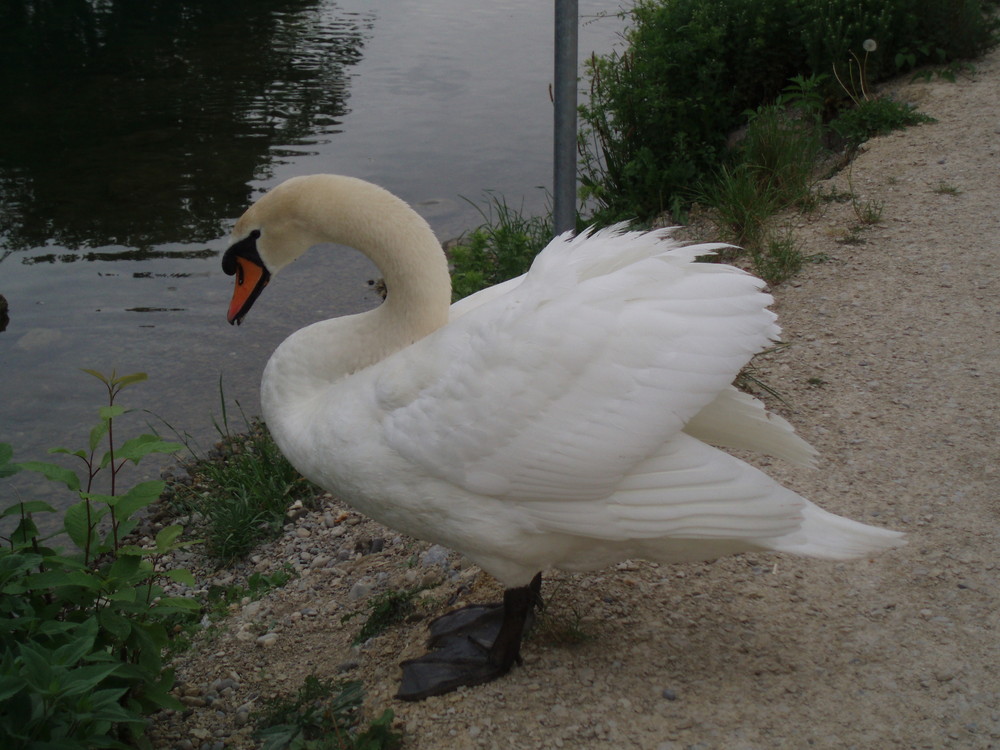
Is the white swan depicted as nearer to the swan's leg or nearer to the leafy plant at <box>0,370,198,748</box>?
the swan's leg

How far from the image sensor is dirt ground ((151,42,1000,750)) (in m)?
2.63

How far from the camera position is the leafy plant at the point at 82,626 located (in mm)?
2092

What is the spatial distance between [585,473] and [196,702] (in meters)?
Answer: 1.62

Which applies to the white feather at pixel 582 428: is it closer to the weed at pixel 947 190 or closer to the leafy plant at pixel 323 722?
the leafy plant at pixel 323 722

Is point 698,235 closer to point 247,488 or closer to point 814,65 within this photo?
point 814,65

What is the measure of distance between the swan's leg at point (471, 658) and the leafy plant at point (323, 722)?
0.55 feet

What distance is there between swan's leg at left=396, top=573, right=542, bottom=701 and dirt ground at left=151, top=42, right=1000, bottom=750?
0.16 ft

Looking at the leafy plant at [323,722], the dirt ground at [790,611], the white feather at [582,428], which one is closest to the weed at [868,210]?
the dirt ground at [790,611]

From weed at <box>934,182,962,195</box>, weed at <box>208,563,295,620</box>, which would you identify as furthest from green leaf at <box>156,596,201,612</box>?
weed at <box>934,182,962,195</box>

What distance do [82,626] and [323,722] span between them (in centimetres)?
73

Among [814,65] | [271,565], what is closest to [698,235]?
[814,65]

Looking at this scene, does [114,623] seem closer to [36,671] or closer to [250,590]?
[36,671]

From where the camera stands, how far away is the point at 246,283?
11.0 feet

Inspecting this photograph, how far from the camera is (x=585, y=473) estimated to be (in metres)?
2.54
